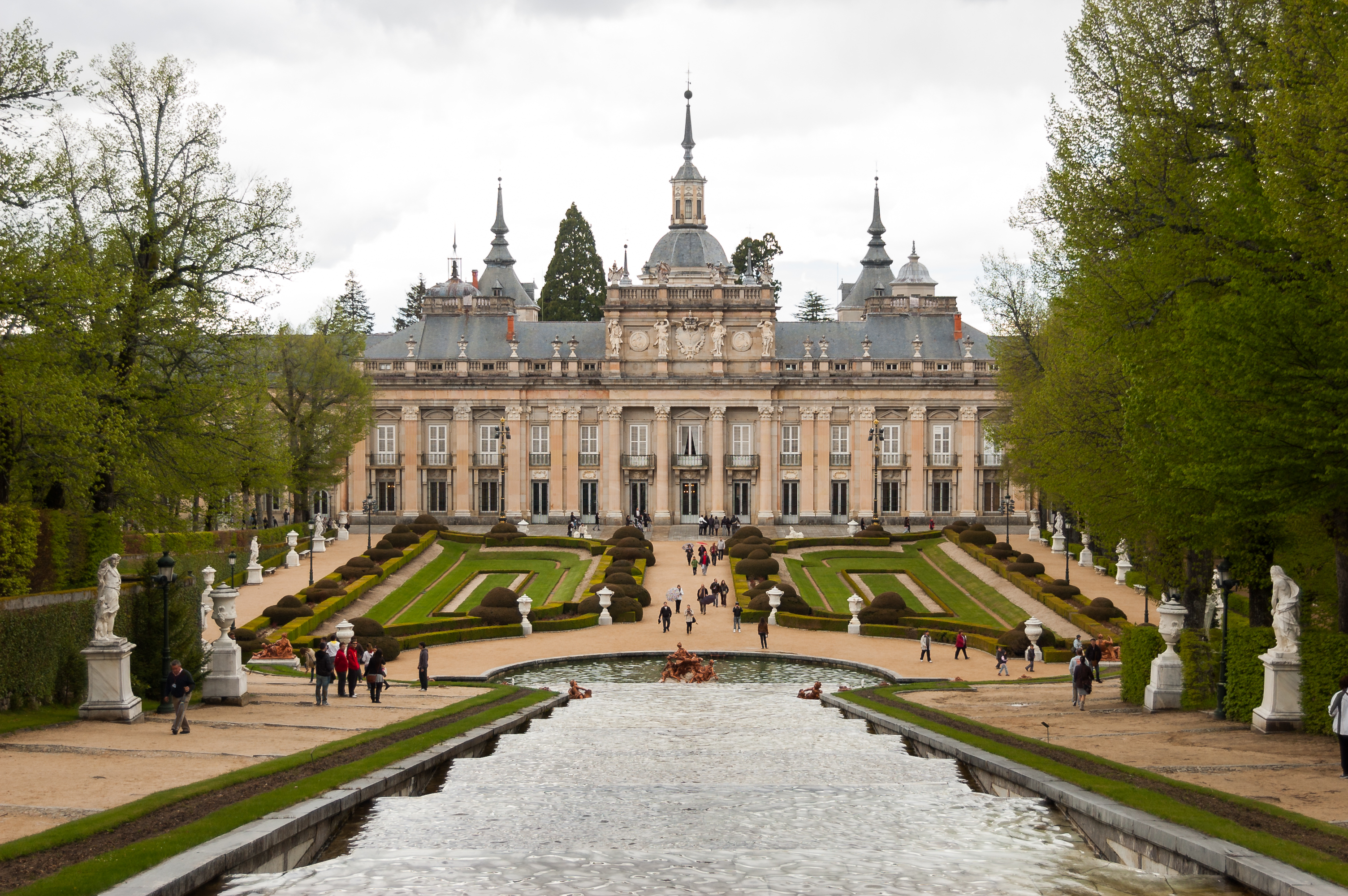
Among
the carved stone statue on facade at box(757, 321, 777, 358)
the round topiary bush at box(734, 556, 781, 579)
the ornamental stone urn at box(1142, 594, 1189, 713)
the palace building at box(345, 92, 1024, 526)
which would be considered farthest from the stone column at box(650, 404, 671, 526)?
the ornamental stone urn at box(1142, 594, 1189, 713)

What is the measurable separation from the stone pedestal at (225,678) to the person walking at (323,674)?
5.34 ft

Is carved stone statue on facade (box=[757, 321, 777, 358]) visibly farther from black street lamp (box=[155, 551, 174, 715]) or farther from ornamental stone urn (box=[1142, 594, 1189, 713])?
black street lamp (box=[155, 551, 174, 715])

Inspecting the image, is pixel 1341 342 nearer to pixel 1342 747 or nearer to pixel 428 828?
pixel 1342 747

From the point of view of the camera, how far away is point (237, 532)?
58.7 m

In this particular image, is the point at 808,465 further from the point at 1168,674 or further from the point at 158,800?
the point at 158,800

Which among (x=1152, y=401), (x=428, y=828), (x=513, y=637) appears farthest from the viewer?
(x=513, y=637)

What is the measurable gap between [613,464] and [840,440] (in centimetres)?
1524

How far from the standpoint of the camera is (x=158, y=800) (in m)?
15.0

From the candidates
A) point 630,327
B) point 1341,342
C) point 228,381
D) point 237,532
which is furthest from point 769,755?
point 630,327

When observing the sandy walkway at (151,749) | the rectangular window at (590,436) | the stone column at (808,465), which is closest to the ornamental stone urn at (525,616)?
the sandy walkway at (151,749)

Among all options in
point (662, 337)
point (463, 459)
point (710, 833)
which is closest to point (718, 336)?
point (662, 337)

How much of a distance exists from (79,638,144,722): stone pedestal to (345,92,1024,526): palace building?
56.2m

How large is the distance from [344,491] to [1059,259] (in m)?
56.8

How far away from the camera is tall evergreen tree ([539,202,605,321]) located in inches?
3927
